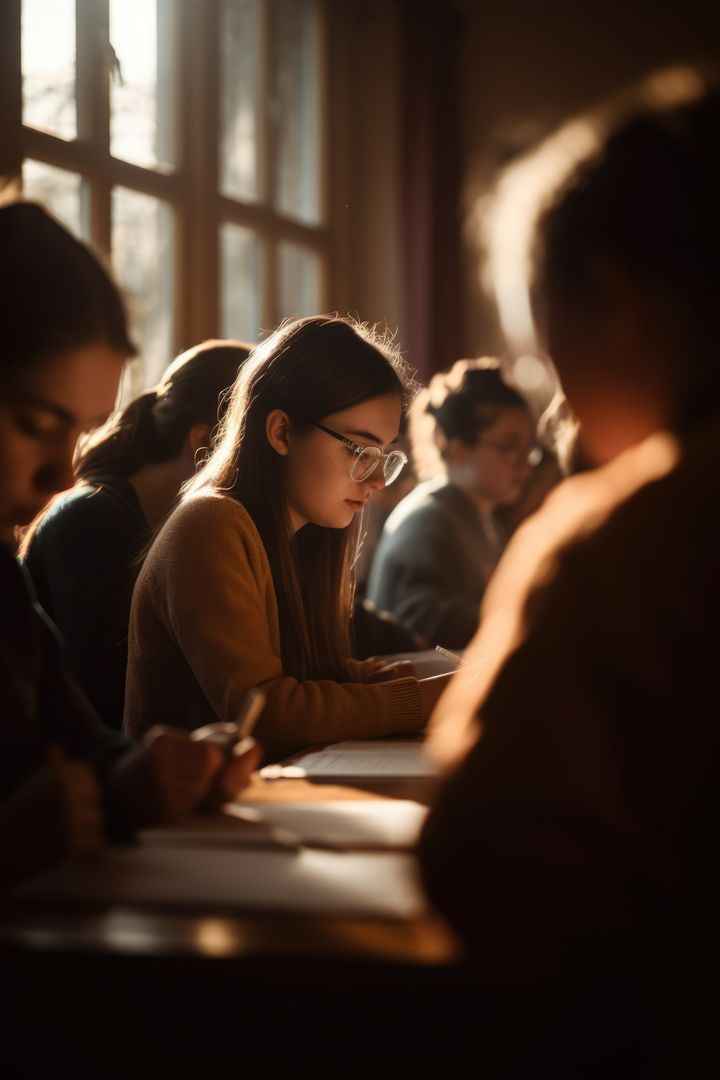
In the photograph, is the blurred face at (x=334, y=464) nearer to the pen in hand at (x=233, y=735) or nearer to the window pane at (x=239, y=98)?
the pen in hand at (x=233, y=735)

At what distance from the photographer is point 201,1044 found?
31.1 inches

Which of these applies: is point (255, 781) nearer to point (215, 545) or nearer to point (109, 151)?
point (215, 545)

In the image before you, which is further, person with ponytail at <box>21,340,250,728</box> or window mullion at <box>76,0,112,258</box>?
window mullion at <box>76,0,112,258</box>

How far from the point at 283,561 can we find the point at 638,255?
1.16m

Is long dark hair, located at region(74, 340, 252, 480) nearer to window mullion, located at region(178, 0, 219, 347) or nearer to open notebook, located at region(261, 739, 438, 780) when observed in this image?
open notebook, located at region(261, 739, 438, 780)

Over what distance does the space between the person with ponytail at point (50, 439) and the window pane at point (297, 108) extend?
4.21 m

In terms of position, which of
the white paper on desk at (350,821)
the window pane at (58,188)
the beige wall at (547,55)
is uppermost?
the beige wall at (547,55)

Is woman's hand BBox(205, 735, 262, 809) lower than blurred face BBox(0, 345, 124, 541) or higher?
A: lower

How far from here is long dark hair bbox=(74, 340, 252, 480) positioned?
2477mm

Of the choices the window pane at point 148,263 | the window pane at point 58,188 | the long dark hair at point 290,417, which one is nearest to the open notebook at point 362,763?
the long dark hair at point 290,417

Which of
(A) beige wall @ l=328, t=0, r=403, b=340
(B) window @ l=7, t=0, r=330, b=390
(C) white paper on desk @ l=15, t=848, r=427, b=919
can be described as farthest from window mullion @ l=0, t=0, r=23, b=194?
(A) beige wall @ l=328, t=0, r=403, b=340

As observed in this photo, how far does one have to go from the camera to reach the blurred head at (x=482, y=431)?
3.81 metres

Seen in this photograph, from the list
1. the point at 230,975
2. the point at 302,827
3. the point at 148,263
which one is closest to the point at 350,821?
the point at 302,827

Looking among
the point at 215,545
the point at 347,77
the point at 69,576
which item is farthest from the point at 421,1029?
the point at 347,77
